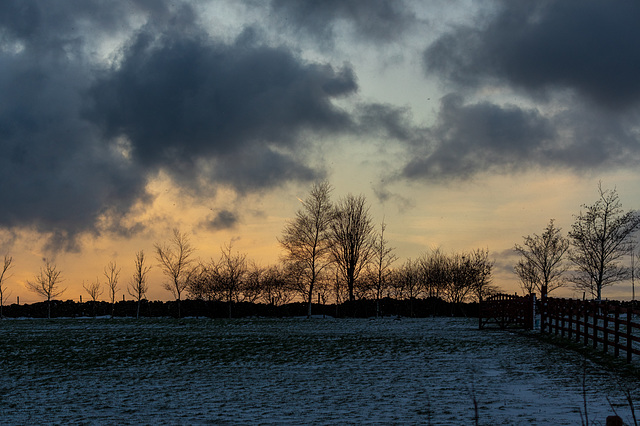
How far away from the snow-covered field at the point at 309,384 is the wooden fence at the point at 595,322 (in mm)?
1145

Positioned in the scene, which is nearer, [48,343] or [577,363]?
[577,363]

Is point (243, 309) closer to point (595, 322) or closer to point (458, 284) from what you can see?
point (458, 284)

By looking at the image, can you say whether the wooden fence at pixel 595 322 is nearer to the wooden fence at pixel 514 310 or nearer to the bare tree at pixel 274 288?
the wooden fence at pixel 514 310

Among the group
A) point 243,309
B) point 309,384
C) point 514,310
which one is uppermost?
point 514,310

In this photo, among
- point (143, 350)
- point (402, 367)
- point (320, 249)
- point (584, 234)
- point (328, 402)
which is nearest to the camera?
point (328, 402)

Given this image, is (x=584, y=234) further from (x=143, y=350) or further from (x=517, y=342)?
(x=143, y=350)

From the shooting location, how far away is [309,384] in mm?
14086

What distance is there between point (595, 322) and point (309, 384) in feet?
35.6

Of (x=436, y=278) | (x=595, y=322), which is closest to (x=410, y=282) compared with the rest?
(x=436, y=278)

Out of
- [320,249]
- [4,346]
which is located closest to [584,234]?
[320,249]

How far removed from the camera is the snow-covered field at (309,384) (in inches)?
419

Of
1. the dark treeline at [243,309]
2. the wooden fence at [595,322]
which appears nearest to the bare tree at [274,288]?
the dark treeline at [243,309]

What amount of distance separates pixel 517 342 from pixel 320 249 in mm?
38479

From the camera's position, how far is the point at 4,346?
26.7 metres
